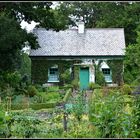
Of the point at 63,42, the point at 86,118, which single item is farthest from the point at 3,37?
the point at 63,42

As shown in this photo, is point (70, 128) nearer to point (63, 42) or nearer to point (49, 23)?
point (49, 23)

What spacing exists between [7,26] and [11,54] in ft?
8.86

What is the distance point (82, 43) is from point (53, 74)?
12.6 ft

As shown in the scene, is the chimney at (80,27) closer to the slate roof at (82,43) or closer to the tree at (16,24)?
the slate roof at (82,43)

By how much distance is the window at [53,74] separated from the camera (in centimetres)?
3882

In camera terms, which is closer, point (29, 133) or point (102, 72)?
point (29, 133)

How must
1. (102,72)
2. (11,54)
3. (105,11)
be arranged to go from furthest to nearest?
(105,11), (102,72), (11,54)

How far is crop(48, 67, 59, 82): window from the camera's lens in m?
38.8

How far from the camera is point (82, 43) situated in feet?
128

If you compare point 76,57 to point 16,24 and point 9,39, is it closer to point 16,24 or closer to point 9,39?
point 16,24

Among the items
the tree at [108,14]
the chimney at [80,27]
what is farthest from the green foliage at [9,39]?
the tree at [108,14]

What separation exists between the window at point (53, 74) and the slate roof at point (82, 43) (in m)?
1.52

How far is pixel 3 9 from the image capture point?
26281 millimetres

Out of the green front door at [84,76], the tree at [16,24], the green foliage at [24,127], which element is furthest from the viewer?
the green front door at [84,76]
